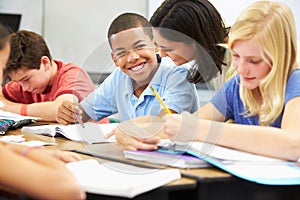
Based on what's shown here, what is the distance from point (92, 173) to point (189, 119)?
356 mm

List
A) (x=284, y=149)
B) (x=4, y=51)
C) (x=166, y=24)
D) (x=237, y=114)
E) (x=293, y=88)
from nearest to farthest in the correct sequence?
(x=4, y=51) < (x=284, y=149) < (x=293, y=88) < (x=237, y=114) < (x=166, y=24)

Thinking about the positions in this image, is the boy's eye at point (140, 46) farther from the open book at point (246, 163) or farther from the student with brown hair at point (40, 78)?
the student with brown hair at point (40, 78)

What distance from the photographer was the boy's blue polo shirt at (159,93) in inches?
52.0

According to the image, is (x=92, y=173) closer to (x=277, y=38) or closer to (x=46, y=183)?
(x=46, y=183)

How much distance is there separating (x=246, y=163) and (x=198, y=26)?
0.62 meters

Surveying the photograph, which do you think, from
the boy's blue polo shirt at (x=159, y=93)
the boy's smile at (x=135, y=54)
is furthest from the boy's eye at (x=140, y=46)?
the boy's blue polo shirt at (x=159, y=93)

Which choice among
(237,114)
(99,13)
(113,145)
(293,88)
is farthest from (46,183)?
(99,13)

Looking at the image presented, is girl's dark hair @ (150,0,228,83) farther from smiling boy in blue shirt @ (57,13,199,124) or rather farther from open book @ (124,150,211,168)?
open book @ (124,150,211,168)

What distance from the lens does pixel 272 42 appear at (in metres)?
1.12

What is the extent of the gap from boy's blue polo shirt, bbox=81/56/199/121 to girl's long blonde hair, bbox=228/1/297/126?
0.76 feet

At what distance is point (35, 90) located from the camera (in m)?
2.11

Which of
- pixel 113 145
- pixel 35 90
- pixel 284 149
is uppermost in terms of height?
pixel 284 149

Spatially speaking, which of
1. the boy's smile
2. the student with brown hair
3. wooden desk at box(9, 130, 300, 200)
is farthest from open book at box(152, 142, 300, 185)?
the student with brown hair

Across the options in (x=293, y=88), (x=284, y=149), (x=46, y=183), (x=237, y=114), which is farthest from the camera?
(x=237, y=114)
